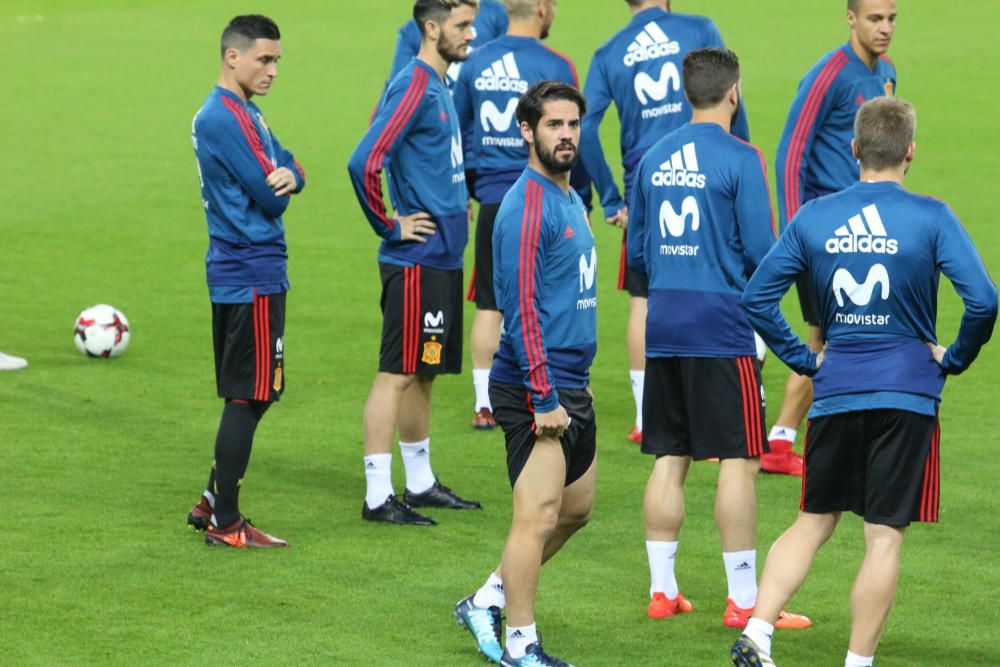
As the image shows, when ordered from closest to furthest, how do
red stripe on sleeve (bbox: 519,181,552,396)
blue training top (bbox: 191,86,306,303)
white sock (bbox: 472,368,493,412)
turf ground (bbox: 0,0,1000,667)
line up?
red stripe on sleeve (bbox: 519,181,552,396) → turf ground (bbox: 0,0,1000,667) → blue training top (bbox: 191,86,306,303) → white sock (bbox: 472,368,493,412)

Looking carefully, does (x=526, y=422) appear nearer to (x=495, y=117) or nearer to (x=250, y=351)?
(x=250, y=351)

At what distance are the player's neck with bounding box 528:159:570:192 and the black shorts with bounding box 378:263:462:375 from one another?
2139mm

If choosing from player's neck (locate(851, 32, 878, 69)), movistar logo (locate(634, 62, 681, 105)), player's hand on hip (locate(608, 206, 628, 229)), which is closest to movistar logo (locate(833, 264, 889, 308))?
player's neck (locate(851, 32, 878, 69))

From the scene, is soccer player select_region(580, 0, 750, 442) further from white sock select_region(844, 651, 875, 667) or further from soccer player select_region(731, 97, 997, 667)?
Result: white sock select_region(844, 651, 875, 667)

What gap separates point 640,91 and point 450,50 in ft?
6.03

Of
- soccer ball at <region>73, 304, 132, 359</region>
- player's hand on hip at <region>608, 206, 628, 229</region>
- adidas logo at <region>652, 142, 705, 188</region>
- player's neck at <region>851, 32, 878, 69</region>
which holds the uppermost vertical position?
player's neck at <region>851, 32, 878, 69</region>

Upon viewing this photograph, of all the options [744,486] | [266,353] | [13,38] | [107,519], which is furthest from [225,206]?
[13,38]

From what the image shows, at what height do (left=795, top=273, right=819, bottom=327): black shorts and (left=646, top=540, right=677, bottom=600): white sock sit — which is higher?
(left=795, top=273, right=819, bottom=327): black shorts

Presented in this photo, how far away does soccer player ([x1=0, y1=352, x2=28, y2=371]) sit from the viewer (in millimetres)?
10867

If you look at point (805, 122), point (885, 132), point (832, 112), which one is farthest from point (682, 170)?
point (832, 112)

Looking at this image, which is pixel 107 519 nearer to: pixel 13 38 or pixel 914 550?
pixel 914 550

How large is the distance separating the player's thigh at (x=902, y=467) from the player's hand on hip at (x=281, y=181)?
2.86 metres

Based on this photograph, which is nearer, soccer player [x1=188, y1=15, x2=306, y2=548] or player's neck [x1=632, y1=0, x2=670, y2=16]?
soccer player [x1=188, y1=15, x2=306, y2=548]

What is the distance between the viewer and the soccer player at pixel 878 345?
5656 millimetres
